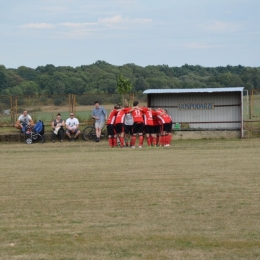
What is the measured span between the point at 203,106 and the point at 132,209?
22.9m

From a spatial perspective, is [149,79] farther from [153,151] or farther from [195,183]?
[195,183]

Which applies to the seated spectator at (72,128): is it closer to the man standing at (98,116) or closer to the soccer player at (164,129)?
the man standing at (98,116)

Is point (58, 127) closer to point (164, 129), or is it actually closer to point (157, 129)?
point (157, 129)

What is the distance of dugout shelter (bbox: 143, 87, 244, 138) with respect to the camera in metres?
33.7

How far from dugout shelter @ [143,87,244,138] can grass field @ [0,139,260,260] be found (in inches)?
514

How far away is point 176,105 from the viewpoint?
34.6 metres

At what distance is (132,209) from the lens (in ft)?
38.3

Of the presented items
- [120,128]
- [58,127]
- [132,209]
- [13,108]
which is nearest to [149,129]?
[120,128]

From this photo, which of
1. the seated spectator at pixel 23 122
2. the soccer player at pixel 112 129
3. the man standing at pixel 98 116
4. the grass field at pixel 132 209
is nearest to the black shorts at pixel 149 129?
the soccer player at pixel 112 129

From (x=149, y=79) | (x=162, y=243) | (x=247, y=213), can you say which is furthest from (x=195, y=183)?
(x=149, y=79)

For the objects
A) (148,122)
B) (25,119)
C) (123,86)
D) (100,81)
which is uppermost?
(100,81)

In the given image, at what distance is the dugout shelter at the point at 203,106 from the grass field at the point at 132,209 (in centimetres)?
1305

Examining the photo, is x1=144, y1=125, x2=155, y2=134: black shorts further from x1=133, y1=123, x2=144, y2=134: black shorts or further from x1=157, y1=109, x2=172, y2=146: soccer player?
x1=133, y1=123, x2=144, y2=134: black shorts

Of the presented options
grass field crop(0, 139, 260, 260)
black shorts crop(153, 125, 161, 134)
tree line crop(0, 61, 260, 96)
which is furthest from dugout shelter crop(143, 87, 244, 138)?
tree line crop(0, 61, 260, 96)
